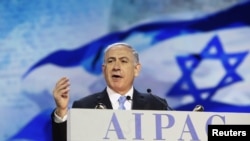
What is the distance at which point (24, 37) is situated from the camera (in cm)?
292

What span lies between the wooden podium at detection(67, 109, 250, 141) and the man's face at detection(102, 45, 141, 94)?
3.01ft

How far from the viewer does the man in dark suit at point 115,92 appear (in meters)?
2.72

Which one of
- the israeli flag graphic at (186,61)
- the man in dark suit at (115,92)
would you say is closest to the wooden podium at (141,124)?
the man in dark suit at (115,92)

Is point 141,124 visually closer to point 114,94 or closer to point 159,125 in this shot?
point 159,125

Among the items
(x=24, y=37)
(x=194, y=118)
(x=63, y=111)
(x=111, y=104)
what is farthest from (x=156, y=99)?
(x=194, y=118)

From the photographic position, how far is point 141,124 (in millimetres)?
1874

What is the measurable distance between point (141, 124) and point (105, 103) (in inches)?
36.9

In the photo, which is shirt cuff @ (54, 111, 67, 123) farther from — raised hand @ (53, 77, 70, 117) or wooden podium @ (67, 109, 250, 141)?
wooden podium @ (67, 109, 250, 141)

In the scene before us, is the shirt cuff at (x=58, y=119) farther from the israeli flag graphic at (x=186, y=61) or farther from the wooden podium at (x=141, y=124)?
the wooden podium at (x=141, y=124)

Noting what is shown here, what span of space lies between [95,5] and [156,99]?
591 mm

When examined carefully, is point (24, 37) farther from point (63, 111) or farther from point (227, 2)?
point (227, 2)

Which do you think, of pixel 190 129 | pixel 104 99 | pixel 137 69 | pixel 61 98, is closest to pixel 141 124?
pixel 190 129

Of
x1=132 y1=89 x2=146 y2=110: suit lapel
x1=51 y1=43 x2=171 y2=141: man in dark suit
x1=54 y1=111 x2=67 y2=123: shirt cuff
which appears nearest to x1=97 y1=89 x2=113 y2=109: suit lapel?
x1=51 y1=43 x2=171 y2=141: man in dark suit

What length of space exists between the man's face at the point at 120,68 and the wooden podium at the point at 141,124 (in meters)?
0.92
